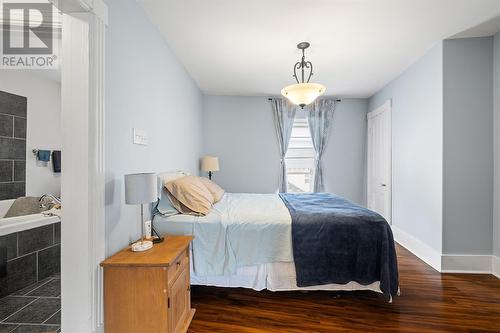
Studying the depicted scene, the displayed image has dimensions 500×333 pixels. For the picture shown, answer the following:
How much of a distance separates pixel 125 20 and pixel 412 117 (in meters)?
3.58

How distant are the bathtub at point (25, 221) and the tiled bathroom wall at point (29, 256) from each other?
41 millimetres

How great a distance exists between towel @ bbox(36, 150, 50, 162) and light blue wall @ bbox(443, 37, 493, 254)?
5067 mm

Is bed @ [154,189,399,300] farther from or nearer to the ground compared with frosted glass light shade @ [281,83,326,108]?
nearer to the ground

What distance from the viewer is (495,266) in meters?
2.55

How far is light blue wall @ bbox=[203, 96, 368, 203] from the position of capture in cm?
471

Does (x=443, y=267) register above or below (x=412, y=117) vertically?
below

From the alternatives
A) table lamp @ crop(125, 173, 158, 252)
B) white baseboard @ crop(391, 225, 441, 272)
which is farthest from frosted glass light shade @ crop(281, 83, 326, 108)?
white baseboard @ crop(391, 225, 441, 272)

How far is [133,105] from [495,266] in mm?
4005


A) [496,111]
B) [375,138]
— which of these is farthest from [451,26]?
[375,138]

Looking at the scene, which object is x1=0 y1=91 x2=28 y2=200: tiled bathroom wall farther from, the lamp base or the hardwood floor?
the hardwood floor

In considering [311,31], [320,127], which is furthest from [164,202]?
[320,127]

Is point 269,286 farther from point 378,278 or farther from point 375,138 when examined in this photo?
point 375,138

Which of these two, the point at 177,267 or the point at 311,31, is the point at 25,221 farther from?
the point at 311,31

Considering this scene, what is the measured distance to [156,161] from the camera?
236 centimetres
